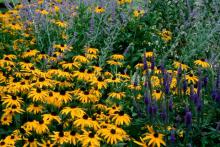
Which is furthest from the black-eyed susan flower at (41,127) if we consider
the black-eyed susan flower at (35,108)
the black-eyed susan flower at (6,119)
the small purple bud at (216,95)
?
the small purple bud at (216,95)

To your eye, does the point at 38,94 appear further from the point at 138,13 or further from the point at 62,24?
the point at 138,13

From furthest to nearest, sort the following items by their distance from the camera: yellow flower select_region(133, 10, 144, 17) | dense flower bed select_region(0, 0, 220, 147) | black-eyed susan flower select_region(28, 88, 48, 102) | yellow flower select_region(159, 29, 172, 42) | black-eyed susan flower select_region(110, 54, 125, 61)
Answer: yellow flower select_region(133, 10, 144, 17) → yellow flower select_region(159, 29, 172, 42) → black-eyed susan flower select_region(110, 54, 125, 61) → black-eyed susan flower select_region(28, 88, 48, 102) → dense flower bed select_region(0, 0, 220, 147)

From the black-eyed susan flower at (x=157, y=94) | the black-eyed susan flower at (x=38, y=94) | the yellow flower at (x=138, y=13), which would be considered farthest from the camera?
the yellow flower at (x=138, y=13)

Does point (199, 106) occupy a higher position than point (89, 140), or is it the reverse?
point (199, 106)

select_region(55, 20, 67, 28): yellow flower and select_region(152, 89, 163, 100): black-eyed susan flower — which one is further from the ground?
select_region(55, 20, 67, 28): yellow flower

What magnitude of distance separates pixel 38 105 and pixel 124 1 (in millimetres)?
2985

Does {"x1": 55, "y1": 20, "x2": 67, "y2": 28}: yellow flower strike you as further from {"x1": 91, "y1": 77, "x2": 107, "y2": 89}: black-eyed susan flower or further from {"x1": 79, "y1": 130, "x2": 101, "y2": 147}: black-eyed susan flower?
{"x1": 79, "y1": 130, "x2": 101, "y2": 147}: black-eyed susan flower

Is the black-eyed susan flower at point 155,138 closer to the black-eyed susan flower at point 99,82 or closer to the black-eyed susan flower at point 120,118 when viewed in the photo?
the black-eyed susan flower at point 120,118

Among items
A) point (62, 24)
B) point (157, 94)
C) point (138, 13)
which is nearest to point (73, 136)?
point (157, 94)

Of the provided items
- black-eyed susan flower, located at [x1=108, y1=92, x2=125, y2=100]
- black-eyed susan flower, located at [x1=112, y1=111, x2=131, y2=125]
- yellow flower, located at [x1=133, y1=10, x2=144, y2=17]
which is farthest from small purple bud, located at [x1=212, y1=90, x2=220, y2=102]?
yellow flower, located at [x1=133, y1=10, x2=144, y2=17]

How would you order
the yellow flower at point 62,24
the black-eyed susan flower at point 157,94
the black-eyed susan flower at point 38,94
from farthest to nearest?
the yellow flower at point 62,24
the black-eyed susan flower at point 157,94
the black-eyed susan flower at point 38,94

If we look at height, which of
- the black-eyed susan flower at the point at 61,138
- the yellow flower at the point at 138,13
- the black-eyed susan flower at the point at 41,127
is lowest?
the black-eyed susan flower at the point at 61,138

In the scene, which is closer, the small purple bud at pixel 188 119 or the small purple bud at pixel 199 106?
the small purple bud at pixel 188 119

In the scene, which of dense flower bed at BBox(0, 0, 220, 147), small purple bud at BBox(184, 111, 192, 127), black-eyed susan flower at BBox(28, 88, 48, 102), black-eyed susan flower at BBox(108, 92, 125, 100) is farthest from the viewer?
black-eyed susan flower at BBox(108, 92, 125, 100)
